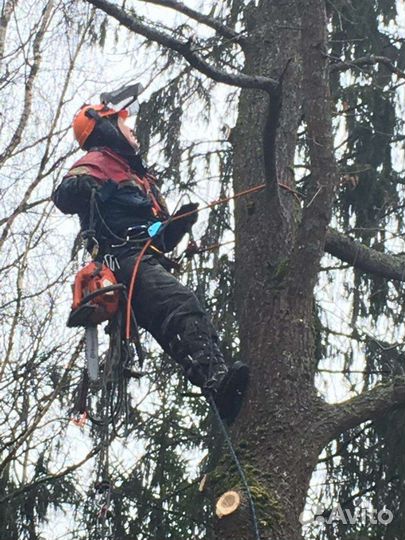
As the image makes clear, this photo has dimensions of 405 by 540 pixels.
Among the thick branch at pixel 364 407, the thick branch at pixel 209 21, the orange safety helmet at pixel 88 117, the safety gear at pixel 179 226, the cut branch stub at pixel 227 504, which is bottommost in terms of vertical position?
the cut branch stub at pixel 227 504

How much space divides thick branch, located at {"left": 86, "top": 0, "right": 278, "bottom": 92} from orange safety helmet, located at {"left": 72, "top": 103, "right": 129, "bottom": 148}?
940mm

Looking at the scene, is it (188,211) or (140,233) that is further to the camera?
(140,233)

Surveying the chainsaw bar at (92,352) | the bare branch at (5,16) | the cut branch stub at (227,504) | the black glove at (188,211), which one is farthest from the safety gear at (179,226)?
the bare branch at (5,16)

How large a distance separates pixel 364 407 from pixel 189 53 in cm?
166

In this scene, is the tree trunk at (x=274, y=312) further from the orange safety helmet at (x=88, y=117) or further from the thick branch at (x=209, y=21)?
the orange safety helmet at (x=88, y=117)

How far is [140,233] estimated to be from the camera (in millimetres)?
5227

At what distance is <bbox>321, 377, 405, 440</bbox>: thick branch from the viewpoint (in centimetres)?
428

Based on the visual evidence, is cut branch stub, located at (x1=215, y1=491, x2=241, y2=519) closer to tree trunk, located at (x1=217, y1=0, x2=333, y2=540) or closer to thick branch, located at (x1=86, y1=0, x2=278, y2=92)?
tree trunk, located at (x1=217, y1=0, x2=333, y2=540)

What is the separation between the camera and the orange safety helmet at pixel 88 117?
5477 mm

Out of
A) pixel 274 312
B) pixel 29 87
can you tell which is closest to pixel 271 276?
pixel 274 312

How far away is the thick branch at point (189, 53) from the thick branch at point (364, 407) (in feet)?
4.53

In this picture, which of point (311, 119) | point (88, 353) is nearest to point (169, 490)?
point (88, 353)

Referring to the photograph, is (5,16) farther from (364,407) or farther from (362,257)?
(364,407)

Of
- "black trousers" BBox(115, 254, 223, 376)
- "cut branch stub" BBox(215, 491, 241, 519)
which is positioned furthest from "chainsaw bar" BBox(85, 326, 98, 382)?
"cut branch stub" BBox(215, 491, 241, 519)
